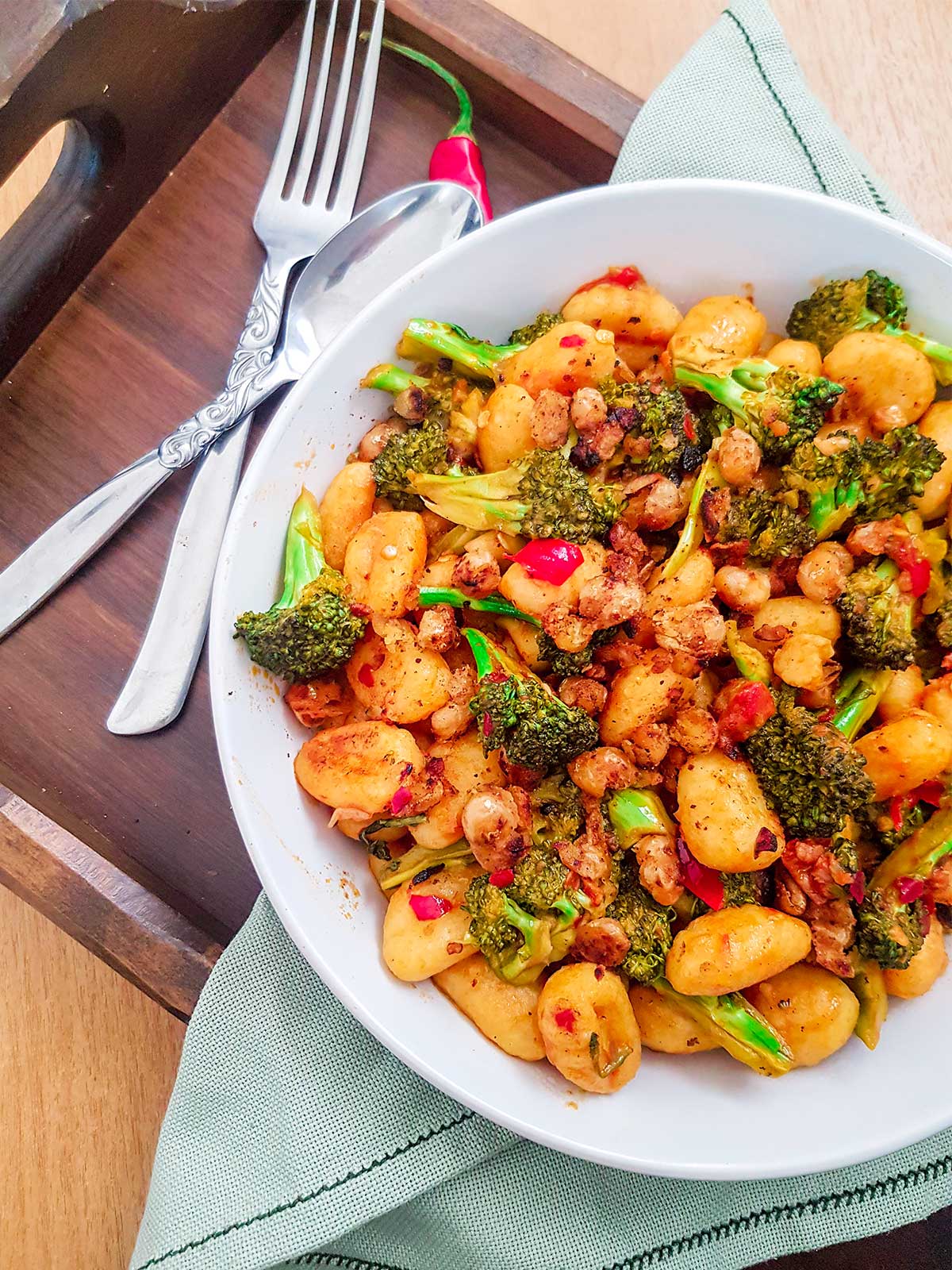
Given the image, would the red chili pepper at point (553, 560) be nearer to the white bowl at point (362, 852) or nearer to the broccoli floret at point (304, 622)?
the broccoli floret at point (304, 622)

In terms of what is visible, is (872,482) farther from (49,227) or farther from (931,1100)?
(49,227)

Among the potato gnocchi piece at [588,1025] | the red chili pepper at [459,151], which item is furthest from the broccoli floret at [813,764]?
the red chili pepper at [459,151]

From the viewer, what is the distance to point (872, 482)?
1703 mm

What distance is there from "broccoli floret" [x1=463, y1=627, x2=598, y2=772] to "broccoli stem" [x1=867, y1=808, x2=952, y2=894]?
1.97 ft

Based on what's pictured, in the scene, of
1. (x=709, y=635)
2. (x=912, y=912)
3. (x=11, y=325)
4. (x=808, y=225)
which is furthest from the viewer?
(x=11, y=325)

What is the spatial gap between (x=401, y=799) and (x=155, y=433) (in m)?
1.26

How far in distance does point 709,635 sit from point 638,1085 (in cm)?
88

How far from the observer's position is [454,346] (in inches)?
73.1

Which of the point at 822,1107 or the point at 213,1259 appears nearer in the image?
the point at 822,1107

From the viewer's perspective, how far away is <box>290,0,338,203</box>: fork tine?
7.55ft

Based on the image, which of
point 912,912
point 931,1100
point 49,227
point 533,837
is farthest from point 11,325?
point 931,1100

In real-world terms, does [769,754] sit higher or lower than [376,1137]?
higher

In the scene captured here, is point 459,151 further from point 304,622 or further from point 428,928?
point 428,928

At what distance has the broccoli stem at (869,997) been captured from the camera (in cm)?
172
